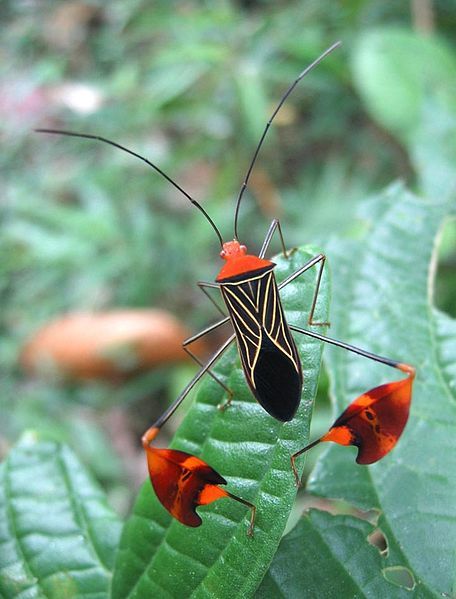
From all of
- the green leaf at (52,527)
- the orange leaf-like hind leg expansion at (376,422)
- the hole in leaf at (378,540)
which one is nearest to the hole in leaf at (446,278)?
the hole in leaf at (378,540)

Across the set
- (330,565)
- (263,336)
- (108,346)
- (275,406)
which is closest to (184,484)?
(275,406)

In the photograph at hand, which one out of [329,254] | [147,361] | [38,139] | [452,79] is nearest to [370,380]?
[329,254]

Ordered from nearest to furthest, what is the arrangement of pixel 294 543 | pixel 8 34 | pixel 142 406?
1. pixel 294 543
2. pixel 142 406
3. pixel 8 34

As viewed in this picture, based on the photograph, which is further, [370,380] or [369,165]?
[369,165]

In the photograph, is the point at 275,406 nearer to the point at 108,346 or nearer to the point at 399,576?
the point at 399,576

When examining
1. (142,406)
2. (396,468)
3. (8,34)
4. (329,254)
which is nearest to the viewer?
(396,468)

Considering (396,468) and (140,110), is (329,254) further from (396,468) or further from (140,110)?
(140,110)

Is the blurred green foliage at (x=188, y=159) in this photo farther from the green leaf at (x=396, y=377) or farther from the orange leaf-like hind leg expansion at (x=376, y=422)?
the orange leaf-like hind leg expansion at (x=376, y=422)
